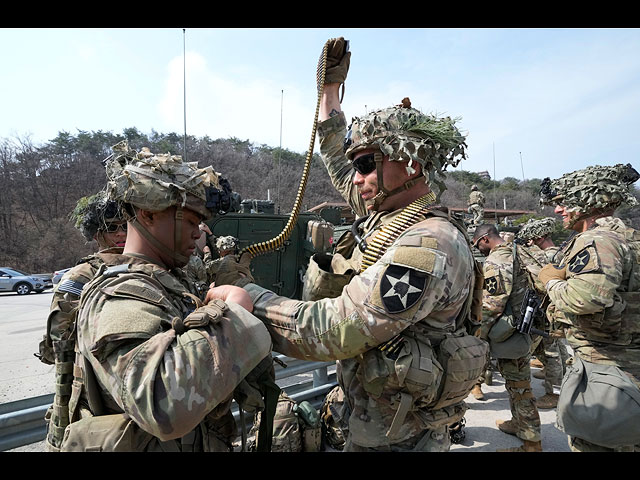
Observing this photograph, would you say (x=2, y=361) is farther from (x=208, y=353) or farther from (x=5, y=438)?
(x=208, y=353)

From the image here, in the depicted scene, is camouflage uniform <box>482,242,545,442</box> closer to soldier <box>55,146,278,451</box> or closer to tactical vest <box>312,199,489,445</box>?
tactical vest <box>312,199,489,445</box>

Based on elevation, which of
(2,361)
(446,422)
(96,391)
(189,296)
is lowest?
(2,361)

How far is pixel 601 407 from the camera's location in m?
→ 3.31

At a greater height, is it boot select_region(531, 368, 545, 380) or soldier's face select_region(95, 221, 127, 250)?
soldier's face select_region(95, 221, 127, 250)

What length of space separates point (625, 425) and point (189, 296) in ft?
11.8

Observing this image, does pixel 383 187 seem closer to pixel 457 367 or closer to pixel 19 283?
pixel 457 367

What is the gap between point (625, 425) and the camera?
319 centimetres

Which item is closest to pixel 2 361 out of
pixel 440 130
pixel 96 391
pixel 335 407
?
pixel 335 407

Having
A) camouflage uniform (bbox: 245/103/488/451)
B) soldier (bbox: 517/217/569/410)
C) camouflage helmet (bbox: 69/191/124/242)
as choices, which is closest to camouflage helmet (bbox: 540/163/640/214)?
soldier (bbox: 517/217/569/410)

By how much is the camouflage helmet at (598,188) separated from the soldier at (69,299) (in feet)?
14.3

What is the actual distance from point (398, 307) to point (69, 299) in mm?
2490

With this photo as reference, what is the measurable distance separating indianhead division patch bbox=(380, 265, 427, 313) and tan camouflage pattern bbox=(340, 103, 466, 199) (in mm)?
756

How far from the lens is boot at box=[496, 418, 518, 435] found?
17.5 ft

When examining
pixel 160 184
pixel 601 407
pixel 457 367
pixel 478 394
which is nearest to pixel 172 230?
pixel 160 184
